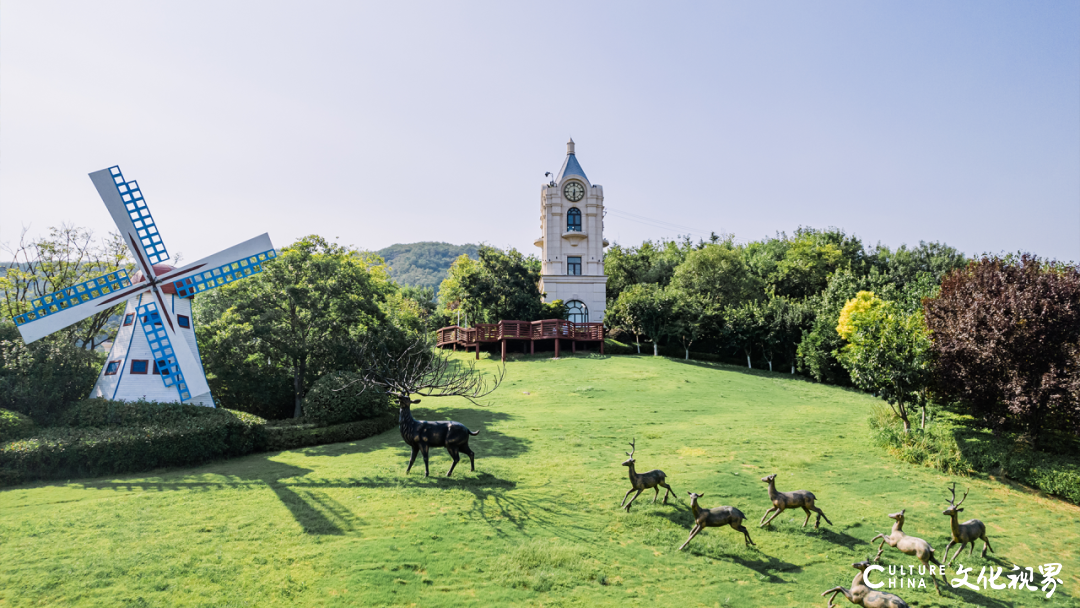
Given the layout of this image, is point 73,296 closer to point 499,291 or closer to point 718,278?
point 499,291

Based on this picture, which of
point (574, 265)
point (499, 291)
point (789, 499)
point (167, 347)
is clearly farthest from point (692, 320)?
point (167, 347)

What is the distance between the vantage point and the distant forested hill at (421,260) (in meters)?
145

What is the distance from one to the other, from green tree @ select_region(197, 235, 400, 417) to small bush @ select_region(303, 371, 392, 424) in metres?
2.09

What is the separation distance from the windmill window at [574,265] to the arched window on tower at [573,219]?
235 cm

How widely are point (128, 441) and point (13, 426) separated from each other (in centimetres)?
310

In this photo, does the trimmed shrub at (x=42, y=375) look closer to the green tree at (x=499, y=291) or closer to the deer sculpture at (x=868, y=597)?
the deer sculpture at (x=868, y=597)

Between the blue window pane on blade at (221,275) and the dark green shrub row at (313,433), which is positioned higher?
the blue window pane on blade at (221,275)

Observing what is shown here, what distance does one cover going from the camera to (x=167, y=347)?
18859 mm

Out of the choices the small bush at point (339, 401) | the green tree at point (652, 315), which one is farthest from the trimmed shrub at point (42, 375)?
the green tree at point (652, 315)

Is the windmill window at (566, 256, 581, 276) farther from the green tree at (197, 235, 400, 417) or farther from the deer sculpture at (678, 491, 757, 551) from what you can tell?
the deer sculpture at (678, 491, 757, 551)

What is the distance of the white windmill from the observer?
59.9 feet

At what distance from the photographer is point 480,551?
10.5 metres

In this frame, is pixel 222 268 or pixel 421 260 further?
pixel 421 260

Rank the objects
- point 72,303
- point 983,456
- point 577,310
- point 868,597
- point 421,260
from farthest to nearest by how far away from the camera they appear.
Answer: point 421,260 < point 577,310 < point 72,303 < point 983,456 < point 868,597
